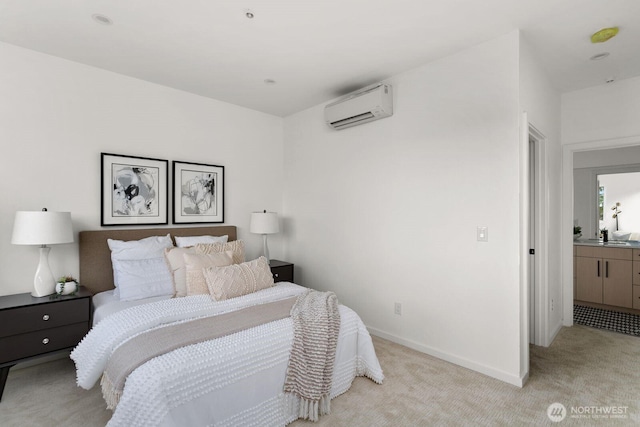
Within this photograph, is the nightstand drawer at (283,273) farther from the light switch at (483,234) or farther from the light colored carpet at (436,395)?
the light switch at (483,234)

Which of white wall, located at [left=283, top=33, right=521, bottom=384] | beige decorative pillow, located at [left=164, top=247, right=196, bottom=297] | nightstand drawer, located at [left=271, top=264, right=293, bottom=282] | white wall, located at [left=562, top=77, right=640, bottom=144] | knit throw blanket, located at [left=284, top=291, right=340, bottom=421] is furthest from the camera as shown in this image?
nightstand drawer, located at [left=271, top=264, right=293, bottom=282]

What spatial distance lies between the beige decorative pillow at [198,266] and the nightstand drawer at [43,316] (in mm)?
771

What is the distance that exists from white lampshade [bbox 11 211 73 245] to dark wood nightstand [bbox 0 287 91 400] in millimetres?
448

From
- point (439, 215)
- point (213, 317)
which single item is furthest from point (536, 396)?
point (213, 317)

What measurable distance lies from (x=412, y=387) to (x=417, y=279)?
0.98 m

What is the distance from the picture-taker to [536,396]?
2.26 m

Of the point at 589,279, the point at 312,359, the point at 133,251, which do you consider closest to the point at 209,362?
the point at 312,359

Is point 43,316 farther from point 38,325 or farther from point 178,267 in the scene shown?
point 178,267

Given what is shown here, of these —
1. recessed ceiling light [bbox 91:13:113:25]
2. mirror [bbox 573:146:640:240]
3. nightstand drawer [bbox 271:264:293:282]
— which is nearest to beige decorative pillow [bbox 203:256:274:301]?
nightstand drawer [bbox 271:264:293:282]

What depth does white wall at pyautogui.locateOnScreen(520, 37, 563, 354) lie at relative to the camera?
2.63 m

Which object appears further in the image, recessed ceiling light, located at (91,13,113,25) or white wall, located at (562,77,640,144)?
white wall, located at (562,77,640,144)

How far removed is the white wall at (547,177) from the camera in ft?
8.63

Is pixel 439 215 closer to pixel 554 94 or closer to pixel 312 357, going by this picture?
pixel 312 357

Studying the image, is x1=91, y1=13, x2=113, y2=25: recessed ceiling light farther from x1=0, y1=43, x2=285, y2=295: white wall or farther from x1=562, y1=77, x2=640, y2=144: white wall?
x1=562, y1=77, x2=640, y2=144: white wall
